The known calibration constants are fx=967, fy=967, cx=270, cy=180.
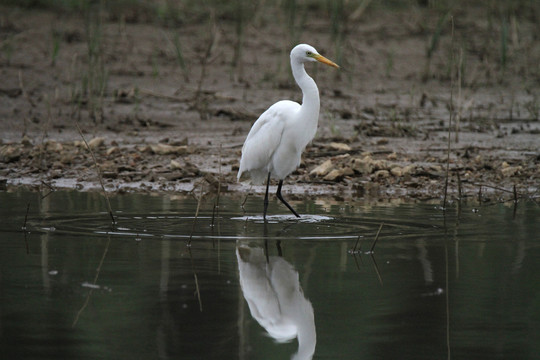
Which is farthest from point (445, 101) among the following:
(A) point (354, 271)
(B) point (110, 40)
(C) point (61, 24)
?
(A) point (354, 271)

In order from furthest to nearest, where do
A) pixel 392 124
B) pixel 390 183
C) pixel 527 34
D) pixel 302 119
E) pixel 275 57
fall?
1. pixel 527 34
2. pixel 275 57
3. pixel 392 124
4. pixel 390 183
5. pixel 302 119

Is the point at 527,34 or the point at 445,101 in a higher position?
the point at 527,34

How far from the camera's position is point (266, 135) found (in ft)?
24.0

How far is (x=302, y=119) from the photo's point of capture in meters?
7.15

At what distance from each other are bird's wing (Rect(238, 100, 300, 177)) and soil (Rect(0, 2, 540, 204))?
2.77 feet

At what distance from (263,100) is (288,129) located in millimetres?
4383

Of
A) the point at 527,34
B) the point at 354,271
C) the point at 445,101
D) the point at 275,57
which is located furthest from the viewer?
the point at 527,34

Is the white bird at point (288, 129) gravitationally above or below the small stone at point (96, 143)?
above

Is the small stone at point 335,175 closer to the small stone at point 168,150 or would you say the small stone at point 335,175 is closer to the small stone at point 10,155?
the small stone at point 168,150

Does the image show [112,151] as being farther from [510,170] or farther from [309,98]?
[510,170]

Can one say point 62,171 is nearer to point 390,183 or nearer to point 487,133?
point 390,183

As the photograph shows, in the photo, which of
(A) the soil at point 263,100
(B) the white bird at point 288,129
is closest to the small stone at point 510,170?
(A) the soil at point 263,100

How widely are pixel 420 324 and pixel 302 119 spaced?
3.25m

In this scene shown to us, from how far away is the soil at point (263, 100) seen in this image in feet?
28.6
